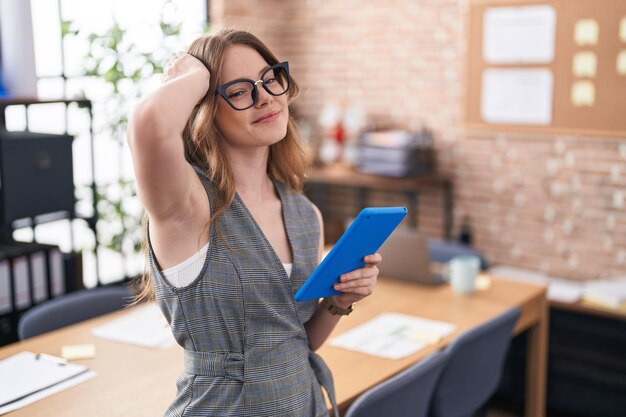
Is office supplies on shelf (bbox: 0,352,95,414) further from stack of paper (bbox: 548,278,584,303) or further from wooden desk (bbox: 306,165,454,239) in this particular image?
wooden desk (bbox: 306,165,454,239)

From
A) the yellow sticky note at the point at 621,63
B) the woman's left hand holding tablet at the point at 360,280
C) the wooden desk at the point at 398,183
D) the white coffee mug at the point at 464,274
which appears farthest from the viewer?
the wooden desk at the point at 398,183

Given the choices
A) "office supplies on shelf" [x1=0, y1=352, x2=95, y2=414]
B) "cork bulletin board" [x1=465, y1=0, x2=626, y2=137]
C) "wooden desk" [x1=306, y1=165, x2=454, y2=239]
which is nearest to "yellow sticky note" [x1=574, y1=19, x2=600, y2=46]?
"cork bulletin board" [x1=465, y1=0, x2=626, y2=137]

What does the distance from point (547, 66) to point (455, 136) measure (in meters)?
0.79

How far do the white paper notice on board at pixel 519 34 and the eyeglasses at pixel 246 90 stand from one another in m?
3.49

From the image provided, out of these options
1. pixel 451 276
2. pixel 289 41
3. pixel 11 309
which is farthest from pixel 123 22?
pixel 451 276

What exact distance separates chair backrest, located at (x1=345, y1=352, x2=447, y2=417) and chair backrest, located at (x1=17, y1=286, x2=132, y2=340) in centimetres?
127

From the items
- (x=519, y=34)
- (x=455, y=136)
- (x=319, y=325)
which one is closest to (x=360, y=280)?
(x=319, y=325)

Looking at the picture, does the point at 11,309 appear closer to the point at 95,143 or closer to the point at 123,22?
the point at 95,143

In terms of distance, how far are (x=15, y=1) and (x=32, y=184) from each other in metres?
0.97

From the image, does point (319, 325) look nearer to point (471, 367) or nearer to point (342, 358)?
point (342, 358)

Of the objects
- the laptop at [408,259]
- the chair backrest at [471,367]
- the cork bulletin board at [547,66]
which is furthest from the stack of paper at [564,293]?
the chair backrest at [471,367]

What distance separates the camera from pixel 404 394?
83.7 inches

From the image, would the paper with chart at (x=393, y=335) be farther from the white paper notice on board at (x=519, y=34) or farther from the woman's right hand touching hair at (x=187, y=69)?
the white paper notice on board at (x=519, y=34)

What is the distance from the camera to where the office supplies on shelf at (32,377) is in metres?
2.11
